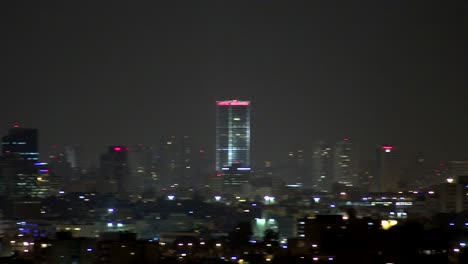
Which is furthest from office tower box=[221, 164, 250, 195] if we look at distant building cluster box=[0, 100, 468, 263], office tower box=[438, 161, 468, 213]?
office tower box=[438, 161, 468, 213]

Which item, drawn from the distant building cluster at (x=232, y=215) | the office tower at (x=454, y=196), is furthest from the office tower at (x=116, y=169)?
the office tower at (x=454, y=196)

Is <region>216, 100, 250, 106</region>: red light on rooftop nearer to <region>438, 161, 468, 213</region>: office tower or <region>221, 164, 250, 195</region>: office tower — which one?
<region>221, 164, 250, 195</region>: office tower

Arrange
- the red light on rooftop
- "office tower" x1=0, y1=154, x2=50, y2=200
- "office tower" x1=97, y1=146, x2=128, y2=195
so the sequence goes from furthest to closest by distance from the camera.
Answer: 1. the red light on rooftop
2. "office tower" x1=97, y1=146, x2=128, y2=195
3. "office tower" x1=0, y1=154, x2=50, y2=200

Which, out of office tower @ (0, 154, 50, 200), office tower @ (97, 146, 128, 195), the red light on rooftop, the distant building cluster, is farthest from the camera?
the red light on rooftop

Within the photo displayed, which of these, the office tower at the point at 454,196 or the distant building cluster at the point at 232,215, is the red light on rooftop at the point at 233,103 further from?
the office tower at the point at 454,196

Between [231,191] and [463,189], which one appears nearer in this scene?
[463,189]

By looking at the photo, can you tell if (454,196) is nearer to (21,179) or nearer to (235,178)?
(21,179)

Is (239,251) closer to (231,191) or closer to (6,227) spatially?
(6,227)

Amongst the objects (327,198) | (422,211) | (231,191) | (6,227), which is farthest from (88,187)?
(422,211)

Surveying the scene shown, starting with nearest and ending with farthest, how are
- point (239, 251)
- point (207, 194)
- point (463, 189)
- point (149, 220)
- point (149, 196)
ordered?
point (239, 251) < point (463, 189) < point (149, 220) < point (149, 196) < point (207, 194)
